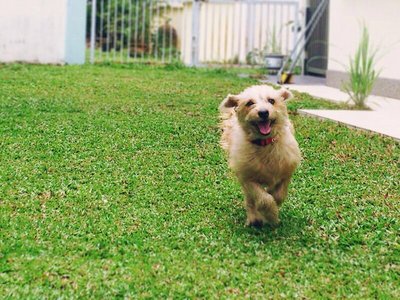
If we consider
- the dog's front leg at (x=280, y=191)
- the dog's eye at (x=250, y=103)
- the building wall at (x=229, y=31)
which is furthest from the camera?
the building wall at (x=229, y=31)

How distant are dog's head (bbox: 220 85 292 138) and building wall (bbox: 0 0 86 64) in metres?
10.6

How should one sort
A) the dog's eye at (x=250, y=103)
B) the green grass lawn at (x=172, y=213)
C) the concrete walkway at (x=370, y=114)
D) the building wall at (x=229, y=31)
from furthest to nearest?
1. the building wall at (x=229, y=31)
2. the concrete walkway at (x=370, y=114)
3. the dog's eye at (x=250, y=103)
4. the green grass lawn at (x=172, y=213)

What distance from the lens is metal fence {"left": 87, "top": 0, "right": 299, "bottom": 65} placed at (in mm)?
16172

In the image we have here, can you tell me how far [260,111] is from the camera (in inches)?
155

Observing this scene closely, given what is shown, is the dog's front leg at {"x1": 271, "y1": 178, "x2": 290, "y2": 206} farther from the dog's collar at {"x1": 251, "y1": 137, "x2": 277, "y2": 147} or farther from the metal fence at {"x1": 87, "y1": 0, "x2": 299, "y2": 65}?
the metal fence at {"x1": 87, "y1": 0, "x2": 299, "y2": 65}

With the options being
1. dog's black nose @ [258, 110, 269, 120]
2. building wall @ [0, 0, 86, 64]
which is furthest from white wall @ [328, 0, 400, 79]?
dog's black nose @ [258, 110, 269, 120]

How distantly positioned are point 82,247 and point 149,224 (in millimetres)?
543

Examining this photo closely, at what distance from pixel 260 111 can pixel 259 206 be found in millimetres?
551

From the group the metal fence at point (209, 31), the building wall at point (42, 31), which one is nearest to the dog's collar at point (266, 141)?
the building wall at point (42, 31)

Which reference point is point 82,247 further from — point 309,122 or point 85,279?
point 309,122

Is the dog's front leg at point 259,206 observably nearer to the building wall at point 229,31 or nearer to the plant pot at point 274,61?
the plant pot at point 274,61

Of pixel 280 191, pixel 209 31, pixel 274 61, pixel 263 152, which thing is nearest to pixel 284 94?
pixel 263 152

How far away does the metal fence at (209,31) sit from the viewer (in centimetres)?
1617

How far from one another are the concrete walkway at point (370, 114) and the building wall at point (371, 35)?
0.35 metres
